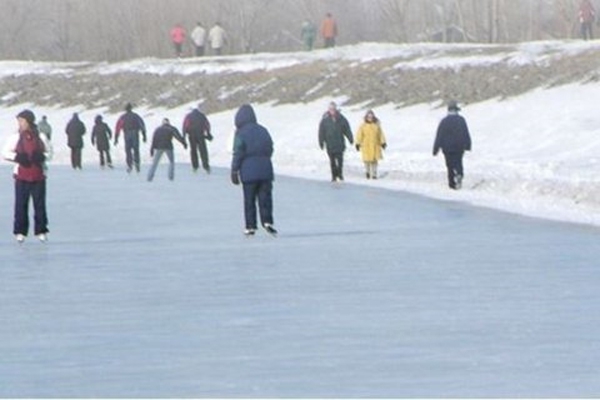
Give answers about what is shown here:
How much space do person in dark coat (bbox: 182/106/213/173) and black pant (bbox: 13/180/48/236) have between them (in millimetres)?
19003

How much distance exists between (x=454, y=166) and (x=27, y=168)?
39.0ft

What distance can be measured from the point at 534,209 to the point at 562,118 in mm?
24194

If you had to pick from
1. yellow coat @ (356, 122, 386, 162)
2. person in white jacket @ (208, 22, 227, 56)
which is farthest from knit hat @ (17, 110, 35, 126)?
person in white jacket @ (208, 22, 227, 56)

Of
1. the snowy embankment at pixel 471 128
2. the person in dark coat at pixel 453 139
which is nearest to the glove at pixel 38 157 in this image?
the snowy embankment at pixel 471 128

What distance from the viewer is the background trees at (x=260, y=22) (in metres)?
94.9

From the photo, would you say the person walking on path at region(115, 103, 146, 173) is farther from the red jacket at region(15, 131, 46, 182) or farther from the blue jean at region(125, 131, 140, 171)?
the red jacket at region(15, 131, 46, 182)

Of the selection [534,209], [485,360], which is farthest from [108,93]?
[485,360]

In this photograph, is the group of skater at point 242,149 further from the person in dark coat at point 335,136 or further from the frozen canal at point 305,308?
the frozen canal at point 305,308

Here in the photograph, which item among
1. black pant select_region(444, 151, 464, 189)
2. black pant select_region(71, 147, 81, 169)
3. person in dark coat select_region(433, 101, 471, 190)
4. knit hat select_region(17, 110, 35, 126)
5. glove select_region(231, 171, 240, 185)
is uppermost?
knit hat select_region(17, 110, 35, 126)

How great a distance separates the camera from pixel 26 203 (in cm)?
2273

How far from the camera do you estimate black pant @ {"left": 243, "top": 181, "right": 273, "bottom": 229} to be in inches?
912

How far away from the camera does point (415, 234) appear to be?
23312 millimetres

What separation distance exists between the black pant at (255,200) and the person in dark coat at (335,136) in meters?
13.6

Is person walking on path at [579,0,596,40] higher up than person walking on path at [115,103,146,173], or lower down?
higher up
